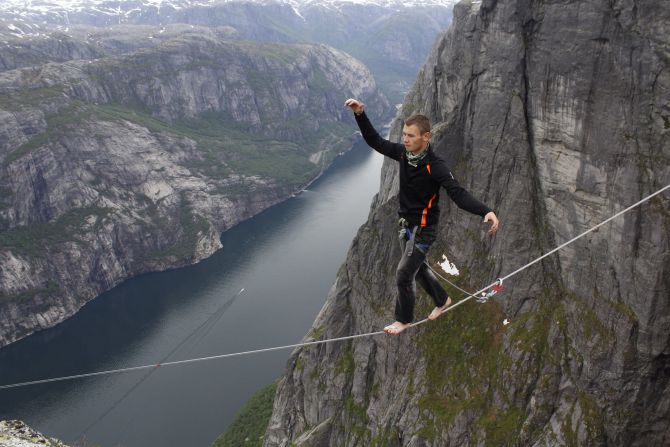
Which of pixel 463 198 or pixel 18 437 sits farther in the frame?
pixel 18 437

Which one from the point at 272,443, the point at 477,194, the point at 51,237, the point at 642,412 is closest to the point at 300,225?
the point at 51,237

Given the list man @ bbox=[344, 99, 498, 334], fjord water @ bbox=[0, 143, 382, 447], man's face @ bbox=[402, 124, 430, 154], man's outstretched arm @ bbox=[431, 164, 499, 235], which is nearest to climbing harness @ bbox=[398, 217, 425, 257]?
man @ bbox=[344, 99, 498, 334]

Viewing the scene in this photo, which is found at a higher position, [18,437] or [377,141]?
[377,141]

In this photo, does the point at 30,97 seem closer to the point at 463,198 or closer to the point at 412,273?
the point at 412,273

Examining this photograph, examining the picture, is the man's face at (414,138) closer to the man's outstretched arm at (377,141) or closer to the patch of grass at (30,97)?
the man's outstretched arm at (377,141)

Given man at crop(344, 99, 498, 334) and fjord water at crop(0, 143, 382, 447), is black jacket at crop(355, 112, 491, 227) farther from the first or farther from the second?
fjord water at crop(0, 143, 382, 447)

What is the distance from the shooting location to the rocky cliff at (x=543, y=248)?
31359 mm

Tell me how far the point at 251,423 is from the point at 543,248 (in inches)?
2152

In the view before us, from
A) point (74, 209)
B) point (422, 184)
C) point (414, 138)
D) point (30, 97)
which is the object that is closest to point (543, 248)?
point (422, 184)

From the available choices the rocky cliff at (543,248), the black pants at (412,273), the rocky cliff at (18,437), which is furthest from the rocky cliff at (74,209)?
the black pants at (412,273)

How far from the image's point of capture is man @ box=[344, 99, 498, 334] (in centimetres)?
1073

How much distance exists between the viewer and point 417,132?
1087 centimetres

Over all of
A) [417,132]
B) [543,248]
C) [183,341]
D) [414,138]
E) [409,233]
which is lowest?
[183,341]

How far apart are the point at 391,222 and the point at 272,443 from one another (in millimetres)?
29688
